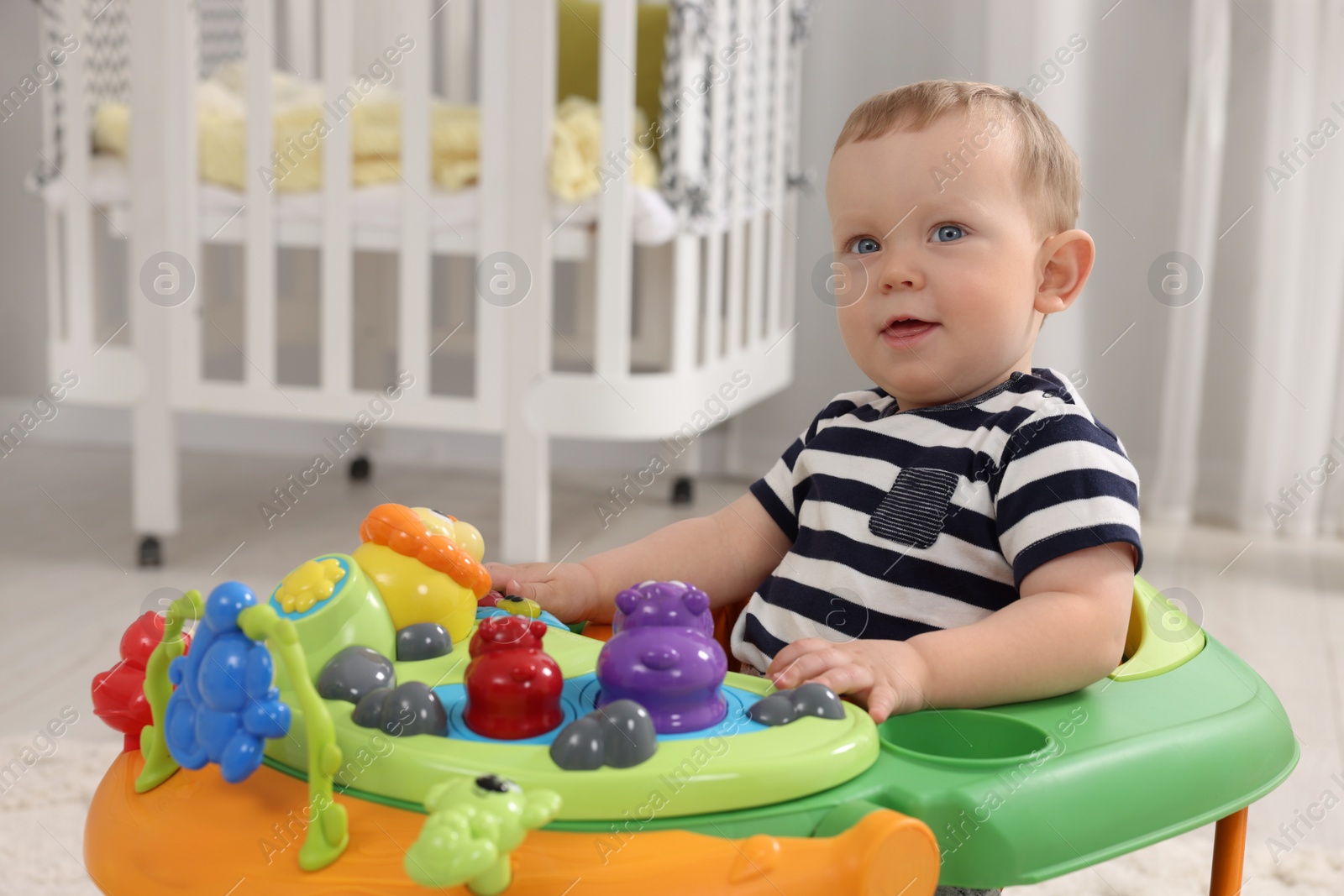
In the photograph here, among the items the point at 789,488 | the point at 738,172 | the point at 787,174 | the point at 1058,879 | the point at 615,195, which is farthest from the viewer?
the point at 787,174

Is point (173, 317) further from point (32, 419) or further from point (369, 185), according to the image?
point (32, 419)

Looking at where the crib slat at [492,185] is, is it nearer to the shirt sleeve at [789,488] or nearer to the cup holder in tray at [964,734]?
the shirt sleeve at [789,488]

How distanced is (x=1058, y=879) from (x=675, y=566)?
426 mm

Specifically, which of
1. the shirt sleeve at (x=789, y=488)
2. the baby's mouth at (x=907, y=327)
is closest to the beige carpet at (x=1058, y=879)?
the shirt sleeve at (x=789, y=488)

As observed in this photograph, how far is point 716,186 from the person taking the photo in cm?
164

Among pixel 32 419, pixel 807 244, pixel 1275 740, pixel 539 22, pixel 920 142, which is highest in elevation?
pixel 539 22

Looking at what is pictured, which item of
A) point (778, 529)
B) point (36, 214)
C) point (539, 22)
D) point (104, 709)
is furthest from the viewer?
point (36, 214)

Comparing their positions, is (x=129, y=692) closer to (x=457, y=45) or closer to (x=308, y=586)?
(x=308, y=586)

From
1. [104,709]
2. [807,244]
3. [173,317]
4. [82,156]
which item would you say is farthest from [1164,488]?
[104,709]

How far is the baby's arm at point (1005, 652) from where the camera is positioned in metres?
0.56

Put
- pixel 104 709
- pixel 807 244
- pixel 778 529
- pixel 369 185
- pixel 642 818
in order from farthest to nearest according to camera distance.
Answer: pixel 807 244, pixel 369 185, pixel 778 529, pixel 104 709, pixel 642 818

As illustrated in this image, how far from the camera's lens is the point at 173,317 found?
1585 mm

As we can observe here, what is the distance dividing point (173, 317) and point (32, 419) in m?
0.95

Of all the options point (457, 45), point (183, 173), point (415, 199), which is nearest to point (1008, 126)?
point (415, 199)
